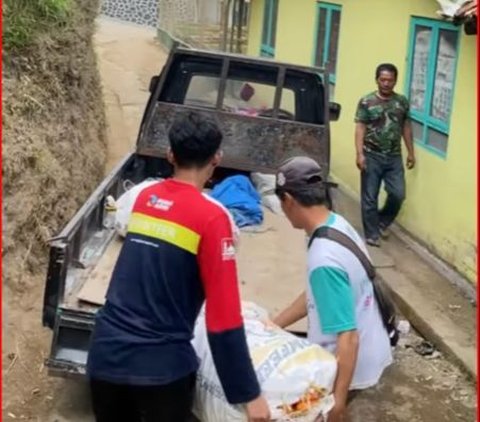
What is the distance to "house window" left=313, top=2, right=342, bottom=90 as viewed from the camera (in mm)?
11516

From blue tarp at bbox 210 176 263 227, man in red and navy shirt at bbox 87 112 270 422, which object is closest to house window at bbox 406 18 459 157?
blue tarp at bbox 210 176 263 227

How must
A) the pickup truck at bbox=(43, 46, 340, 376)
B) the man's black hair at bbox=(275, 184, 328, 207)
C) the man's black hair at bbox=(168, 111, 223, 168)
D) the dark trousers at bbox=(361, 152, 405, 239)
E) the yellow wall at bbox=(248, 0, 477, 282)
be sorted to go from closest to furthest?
the man's black hair at bbox=(168, 111, 223, 168) → the man's black hair at bbox=(275, 184, 328, 207) → the pickup truck at bbox=(43, 46, 340, 376) → the yellow wall at bbox=(248, 0, 477, 282) → the dark trousers at bbox=(361, 152, 405, 239)

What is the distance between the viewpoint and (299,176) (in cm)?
319

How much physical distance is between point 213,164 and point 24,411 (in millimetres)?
2560

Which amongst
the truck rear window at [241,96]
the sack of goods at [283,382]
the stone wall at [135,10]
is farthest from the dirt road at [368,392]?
the stone wall at [135,10]

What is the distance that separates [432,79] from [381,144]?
785 mm

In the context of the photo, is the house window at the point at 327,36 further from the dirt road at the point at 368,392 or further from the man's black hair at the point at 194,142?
the man's black hair at the point at 194,142

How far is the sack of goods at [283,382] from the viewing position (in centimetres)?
309

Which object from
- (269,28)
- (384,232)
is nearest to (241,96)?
(384,232)

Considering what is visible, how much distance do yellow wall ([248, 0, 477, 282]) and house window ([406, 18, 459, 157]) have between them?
12 centimetres

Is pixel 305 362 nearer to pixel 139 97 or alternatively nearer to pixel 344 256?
pixel 344 256

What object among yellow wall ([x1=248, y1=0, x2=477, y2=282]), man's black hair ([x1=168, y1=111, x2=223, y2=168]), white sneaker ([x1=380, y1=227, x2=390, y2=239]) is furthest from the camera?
white sneaker ([x1=380, y1=227, x2=390, y2=239])

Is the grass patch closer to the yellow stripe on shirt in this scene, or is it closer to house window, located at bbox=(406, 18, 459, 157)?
house window, located at bbox=(406, 18, 459, 157)

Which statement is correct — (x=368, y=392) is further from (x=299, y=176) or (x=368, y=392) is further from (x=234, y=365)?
(x=234, y=365)
